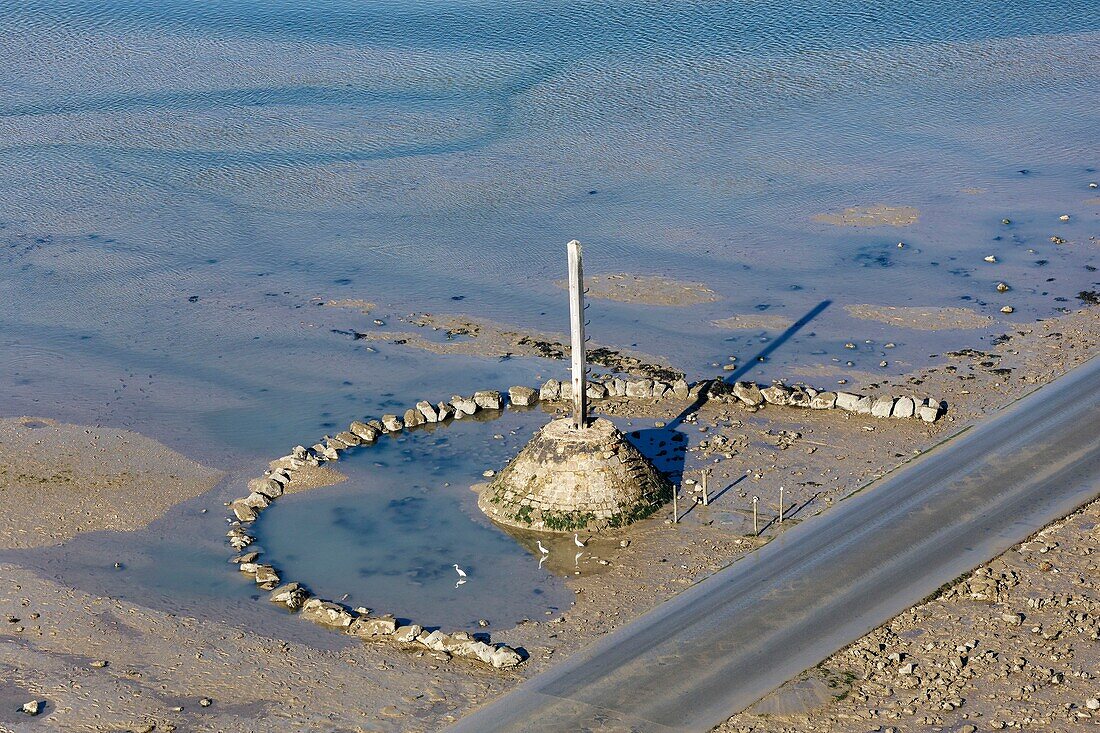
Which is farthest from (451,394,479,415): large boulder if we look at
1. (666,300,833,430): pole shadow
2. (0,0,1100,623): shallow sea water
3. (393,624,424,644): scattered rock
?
(393,624,424,644): scattered rock

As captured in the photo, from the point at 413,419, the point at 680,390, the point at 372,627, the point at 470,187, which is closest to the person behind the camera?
the point at 372,627

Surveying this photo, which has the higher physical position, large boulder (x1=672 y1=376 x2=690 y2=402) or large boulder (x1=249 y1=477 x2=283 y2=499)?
large boulder (x1=672 y1=376 x2=690 y2=402)

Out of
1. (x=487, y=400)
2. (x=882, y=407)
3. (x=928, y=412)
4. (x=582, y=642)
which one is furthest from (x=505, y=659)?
(x=928, y=412)

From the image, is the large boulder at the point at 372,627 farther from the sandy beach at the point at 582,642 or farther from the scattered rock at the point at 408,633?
the sandy beach at the point at 582,642

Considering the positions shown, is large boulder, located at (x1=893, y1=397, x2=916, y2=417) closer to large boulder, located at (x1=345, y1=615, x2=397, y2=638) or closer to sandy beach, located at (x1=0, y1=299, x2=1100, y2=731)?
sandy beach, located at (x1=0, y1=299, x2=1100, y2=731)

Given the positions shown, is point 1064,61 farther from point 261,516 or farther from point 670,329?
point 261,516

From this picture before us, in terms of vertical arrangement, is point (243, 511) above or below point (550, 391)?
below

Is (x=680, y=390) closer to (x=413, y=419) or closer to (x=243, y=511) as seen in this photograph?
(x=413, y=419)
